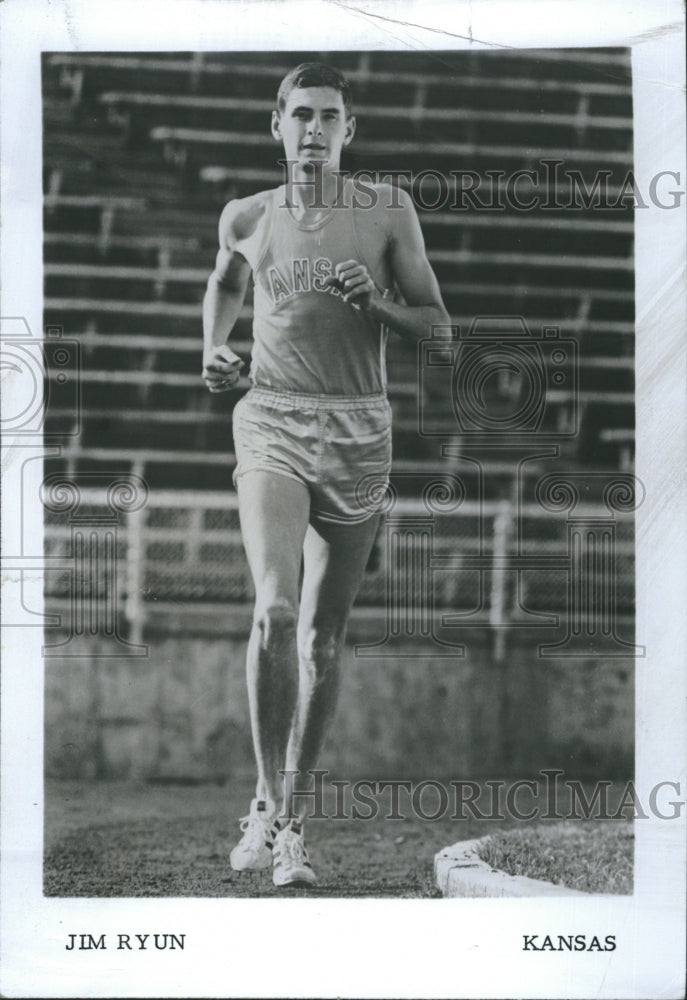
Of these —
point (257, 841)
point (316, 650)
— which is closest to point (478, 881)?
point (257, 841)

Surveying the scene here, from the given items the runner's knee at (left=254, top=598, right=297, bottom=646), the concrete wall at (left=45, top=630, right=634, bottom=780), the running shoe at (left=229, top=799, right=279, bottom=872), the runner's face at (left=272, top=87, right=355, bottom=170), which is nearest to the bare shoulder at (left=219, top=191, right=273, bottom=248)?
the runner's face at (left=272, top=87, right=355, bottom=170)

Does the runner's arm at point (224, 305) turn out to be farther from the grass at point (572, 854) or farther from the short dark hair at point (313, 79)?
the grass at point (572, 854)

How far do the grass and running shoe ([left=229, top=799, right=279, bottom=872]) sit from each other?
77 centimetres

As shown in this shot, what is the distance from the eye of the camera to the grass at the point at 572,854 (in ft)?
17.3

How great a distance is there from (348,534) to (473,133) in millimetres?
1500

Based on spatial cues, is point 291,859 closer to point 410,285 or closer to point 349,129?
point 410,285

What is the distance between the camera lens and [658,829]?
5250mm

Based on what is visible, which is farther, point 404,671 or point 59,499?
point 404,671

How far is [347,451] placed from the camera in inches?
210

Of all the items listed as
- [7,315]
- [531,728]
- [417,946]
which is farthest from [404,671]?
[7,315]

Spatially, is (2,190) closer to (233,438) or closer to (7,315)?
(7,315)

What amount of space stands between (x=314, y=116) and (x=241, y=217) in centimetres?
44

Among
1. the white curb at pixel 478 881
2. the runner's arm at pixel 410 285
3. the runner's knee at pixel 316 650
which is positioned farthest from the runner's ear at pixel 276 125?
the white curb at pixel 478 881

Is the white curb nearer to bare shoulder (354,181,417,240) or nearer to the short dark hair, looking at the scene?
bare shoulder (354,181,417,240)
